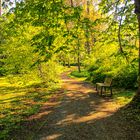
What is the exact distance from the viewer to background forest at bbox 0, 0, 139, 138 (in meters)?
10.0

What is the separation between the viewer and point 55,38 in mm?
10508

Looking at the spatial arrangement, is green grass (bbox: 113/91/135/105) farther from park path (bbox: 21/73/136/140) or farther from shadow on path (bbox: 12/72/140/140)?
shadow on path (bbox: 12/72/140/140)

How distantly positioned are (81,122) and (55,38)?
3.23m

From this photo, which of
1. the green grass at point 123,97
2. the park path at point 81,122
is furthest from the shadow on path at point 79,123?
the green grass at point 123,97

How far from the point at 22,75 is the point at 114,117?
1189 cm

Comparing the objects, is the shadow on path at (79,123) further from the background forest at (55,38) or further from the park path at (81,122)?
the background forest at (55,38)

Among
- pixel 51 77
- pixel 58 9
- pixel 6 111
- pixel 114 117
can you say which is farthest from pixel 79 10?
pixel 51 77

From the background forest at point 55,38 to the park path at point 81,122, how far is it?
4.44 feet

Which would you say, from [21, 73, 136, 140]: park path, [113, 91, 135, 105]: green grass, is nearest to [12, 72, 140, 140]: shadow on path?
[21, 73, 136, 140]: park path

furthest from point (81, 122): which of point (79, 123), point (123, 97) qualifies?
point (123, 97)

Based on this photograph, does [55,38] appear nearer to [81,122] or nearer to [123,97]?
[81,122]

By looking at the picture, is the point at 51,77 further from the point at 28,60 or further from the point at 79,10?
the point at 79,10

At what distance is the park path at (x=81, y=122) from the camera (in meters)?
8.79

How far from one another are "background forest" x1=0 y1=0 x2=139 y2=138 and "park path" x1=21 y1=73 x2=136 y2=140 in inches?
53.2
